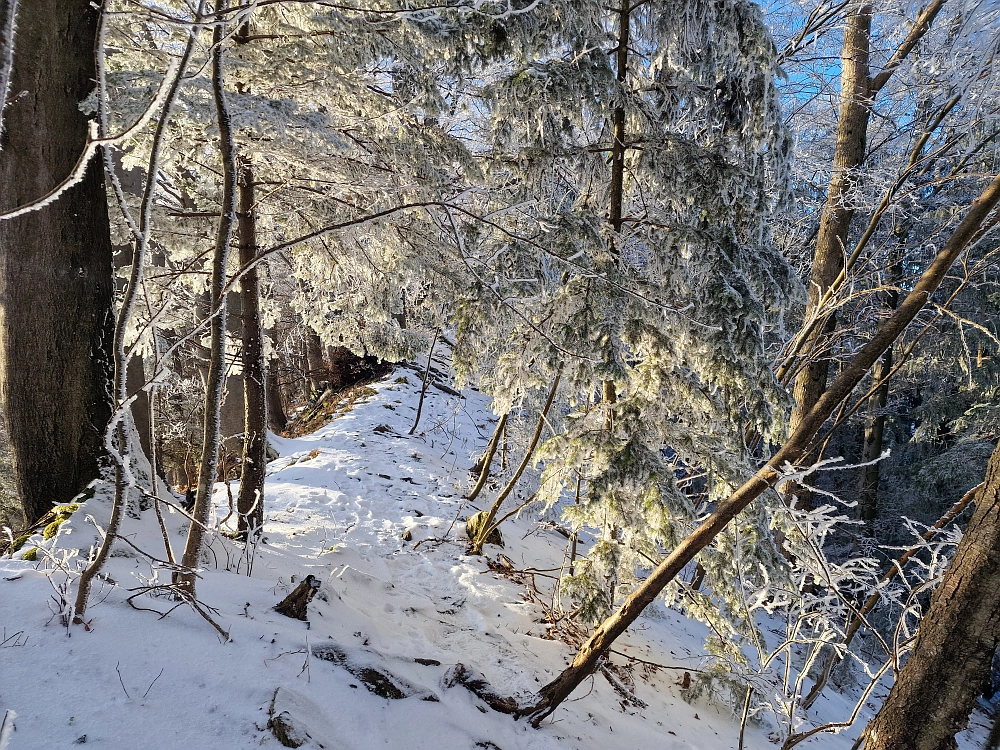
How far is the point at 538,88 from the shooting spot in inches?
144

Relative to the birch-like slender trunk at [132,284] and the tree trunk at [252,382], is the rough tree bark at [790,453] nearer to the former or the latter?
the birch-like slender trunk at [132,284]

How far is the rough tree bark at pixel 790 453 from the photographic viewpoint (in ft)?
7.81

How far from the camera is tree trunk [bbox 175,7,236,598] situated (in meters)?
2.20

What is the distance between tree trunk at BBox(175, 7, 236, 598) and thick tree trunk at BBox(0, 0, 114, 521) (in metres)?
1.37

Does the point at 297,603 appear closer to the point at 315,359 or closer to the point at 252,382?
the point at 252,382

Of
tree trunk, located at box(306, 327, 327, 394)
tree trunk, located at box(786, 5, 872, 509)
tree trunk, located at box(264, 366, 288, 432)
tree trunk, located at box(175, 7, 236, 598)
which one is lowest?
tree trunk, located at box(264, 366, 288, 432)

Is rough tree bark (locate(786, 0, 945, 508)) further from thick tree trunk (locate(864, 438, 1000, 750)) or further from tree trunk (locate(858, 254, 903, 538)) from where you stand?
tree trunk (locate(858, 254, 903, 538))

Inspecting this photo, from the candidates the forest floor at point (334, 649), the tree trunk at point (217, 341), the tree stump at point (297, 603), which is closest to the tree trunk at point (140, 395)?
the forest floor at point (334, 649)

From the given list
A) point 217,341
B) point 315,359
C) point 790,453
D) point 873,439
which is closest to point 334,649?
point 217,341

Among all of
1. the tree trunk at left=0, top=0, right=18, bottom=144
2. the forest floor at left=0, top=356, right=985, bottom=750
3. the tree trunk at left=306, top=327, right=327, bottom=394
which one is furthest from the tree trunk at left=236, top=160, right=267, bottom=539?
the tree trunk at left=306, top=327, right=327, bottom=394

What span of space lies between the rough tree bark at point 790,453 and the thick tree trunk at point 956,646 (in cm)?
68

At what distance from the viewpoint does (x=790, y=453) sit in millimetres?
2822

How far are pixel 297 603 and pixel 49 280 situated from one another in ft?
8.28

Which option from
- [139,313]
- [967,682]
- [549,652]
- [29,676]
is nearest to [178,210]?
[139,313]
